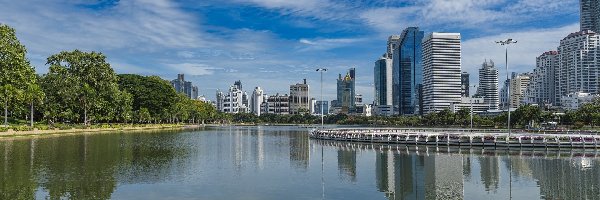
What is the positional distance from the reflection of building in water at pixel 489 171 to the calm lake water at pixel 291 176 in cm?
6

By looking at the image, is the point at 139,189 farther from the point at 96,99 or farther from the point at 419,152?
the point at 96,99

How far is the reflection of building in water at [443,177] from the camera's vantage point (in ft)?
87.1

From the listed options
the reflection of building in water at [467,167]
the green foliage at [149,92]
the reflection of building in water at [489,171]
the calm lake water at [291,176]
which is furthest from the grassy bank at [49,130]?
the reflection of building in water at [489,171]

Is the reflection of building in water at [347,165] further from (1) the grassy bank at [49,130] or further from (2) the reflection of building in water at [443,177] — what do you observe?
(1) the grassy bank at [49,130]

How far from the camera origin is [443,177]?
3306 centimetres

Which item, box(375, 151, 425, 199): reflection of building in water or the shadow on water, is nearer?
box(375, 151, 425, 199): reflection of building in water

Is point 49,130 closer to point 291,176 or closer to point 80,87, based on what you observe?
point 80,87

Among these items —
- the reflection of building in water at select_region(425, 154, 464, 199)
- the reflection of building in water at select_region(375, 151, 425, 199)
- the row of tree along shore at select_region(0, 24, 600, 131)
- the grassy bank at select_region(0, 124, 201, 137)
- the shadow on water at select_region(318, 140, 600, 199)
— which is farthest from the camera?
the row of tree along shore at select_region(0, 24, 600, 131)

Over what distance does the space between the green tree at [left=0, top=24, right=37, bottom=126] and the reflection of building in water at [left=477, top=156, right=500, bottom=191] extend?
60.9 m

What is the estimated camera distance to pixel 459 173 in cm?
3531

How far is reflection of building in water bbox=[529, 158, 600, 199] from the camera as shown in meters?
26.4

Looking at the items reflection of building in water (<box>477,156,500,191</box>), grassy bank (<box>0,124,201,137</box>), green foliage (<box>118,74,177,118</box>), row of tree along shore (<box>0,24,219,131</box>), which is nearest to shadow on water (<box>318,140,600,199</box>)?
reflection of building in water (<box>477,156,500,191</box>)

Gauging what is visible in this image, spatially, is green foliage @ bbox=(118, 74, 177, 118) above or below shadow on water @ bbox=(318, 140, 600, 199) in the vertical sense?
above

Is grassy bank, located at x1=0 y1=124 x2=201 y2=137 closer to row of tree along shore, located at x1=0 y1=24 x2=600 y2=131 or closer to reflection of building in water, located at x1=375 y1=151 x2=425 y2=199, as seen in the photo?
row of tree along shore, located at x1=0 y1=24 x2=600 y2=131
